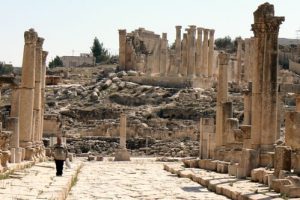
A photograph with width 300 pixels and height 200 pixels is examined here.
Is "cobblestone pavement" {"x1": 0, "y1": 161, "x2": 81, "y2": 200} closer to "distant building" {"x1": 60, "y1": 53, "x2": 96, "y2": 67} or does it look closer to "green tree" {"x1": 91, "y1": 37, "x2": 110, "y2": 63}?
"green tree" {"x1": 91, "y1": 37, "x2": 110, "y2": 63}

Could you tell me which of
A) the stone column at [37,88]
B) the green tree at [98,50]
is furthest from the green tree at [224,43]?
the stone column at [37,88]

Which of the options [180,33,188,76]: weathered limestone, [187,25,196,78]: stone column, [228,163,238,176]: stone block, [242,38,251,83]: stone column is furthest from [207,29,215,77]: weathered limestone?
[228,163,238,176]: stone block

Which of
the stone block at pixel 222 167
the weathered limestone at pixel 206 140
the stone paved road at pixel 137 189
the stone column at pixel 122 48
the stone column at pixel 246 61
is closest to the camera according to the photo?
the stone paved road at pixel 137 189

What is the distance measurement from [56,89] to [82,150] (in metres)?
21.7

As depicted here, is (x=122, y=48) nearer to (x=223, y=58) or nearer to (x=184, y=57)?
(x=184, y=57)

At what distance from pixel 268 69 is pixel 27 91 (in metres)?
10.8

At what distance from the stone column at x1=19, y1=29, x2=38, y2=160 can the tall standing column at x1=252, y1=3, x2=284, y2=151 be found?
10.4 meters

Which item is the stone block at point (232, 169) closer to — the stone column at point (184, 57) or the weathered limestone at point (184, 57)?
the stone column at point (184, 57)

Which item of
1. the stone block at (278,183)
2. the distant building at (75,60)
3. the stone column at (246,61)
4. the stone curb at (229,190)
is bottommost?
the stone curb at (229,190)

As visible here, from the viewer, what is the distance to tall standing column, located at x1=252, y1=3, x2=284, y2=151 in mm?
17547

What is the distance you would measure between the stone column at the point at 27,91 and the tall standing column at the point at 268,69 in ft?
34.0

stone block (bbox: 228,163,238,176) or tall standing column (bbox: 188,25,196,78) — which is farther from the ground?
tall standing column (bbox: 188,25,196,78)

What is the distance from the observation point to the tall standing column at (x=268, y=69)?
57.6 ft

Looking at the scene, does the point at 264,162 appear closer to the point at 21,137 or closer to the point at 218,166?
the point at 218,166
